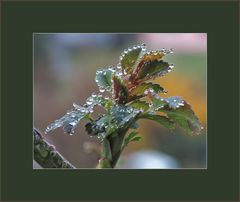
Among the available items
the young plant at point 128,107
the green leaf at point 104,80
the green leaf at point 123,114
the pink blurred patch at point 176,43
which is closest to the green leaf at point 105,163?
the young plant at point 128,107

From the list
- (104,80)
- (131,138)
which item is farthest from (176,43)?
(131,138)

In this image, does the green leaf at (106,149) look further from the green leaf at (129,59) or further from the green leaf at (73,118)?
the green leaf at (129,59)

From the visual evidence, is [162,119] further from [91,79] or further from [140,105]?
[91,79]

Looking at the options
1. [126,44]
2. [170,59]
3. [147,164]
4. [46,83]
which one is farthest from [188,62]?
[147,164]

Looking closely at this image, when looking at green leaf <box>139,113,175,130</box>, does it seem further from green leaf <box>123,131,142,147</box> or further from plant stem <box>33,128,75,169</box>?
plant stem <box>33,128,75,169</box>

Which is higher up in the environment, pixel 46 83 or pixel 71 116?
pixel 46 83

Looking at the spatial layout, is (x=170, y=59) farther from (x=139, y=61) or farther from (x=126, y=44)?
(x=139, y=61)
